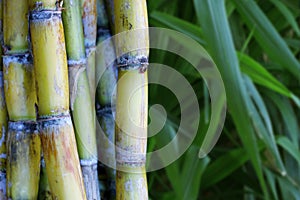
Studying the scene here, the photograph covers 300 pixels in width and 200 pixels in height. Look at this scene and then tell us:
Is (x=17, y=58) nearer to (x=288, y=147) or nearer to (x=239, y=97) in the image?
(x=239, y=97)

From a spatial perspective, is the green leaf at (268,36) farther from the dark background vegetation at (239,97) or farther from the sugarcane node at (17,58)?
the sugarcane node at (17,58)

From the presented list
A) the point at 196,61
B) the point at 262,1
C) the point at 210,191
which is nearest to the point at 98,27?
the point at 196,61

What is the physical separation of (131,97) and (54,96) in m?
0.05

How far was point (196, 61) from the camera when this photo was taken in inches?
31.0

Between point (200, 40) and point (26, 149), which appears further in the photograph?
point (200, 40)

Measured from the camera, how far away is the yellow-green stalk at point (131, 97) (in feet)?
1.03

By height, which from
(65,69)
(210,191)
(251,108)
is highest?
(65,69)

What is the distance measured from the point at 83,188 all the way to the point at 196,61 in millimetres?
505

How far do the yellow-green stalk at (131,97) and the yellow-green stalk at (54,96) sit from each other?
35mm

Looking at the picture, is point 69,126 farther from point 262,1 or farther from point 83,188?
point 262,1

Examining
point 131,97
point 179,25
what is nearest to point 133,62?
point 131,97

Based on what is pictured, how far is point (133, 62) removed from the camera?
318 mm

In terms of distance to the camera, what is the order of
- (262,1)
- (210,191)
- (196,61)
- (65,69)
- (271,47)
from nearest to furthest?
(65,69), (271,47), (196,61), (262,1), (210,191)

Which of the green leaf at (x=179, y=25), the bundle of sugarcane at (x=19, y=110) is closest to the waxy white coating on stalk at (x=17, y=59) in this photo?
the bundle of sugarcane at (x=19, y=110)
